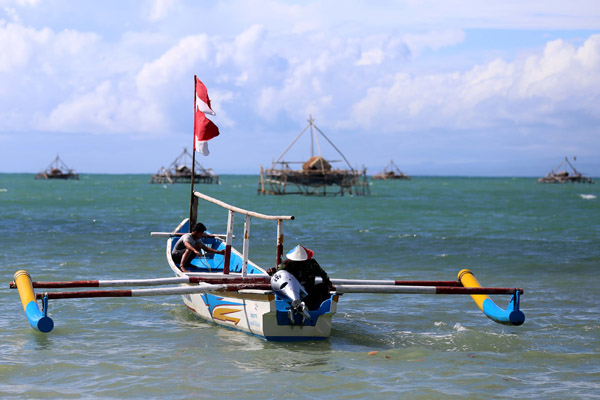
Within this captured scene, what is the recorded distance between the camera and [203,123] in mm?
14516

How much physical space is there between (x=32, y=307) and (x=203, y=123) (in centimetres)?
551

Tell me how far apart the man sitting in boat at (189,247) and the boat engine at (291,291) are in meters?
3.67

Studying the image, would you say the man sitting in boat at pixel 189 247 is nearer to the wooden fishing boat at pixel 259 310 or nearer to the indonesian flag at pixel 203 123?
the wooden fishing boat at pixel 259 310

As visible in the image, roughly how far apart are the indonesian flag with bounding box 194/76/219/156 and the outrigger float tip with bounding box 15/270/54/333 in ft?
14.9

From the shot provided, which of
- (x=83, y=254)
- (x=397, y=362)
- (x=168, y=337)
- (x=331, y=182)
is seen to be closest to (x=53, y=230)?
(x=83, y=254)

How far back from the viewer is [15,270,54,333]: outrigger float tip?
393 inches

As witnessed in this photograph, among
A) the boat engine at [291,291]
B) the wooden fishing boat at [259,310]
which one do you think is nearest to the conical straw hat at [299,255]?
the boat engine at [291,291]

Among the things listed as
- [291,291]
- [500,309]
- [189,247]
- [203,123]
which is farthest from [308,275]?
[203,123]

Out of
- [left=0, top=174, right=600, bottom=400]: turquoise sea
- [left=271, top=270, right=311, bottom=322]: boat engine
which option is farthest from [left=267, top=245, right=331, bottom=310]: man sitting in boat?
[left=0, top=174, right=600, bottom=400]: turquoise sea

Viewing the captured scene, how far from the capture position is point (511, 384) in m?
8.88

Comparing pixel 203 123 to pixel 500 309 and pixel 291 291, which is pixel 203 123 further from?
pixel 500 309

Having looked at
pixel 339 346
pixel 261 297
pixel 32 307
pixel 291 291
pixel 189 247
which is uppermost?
pixel 189 247

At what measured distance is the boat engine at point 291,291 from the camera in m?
9.95

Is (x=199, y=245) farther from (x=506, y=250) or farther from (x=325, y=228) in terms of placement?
(x=325, y=228)
